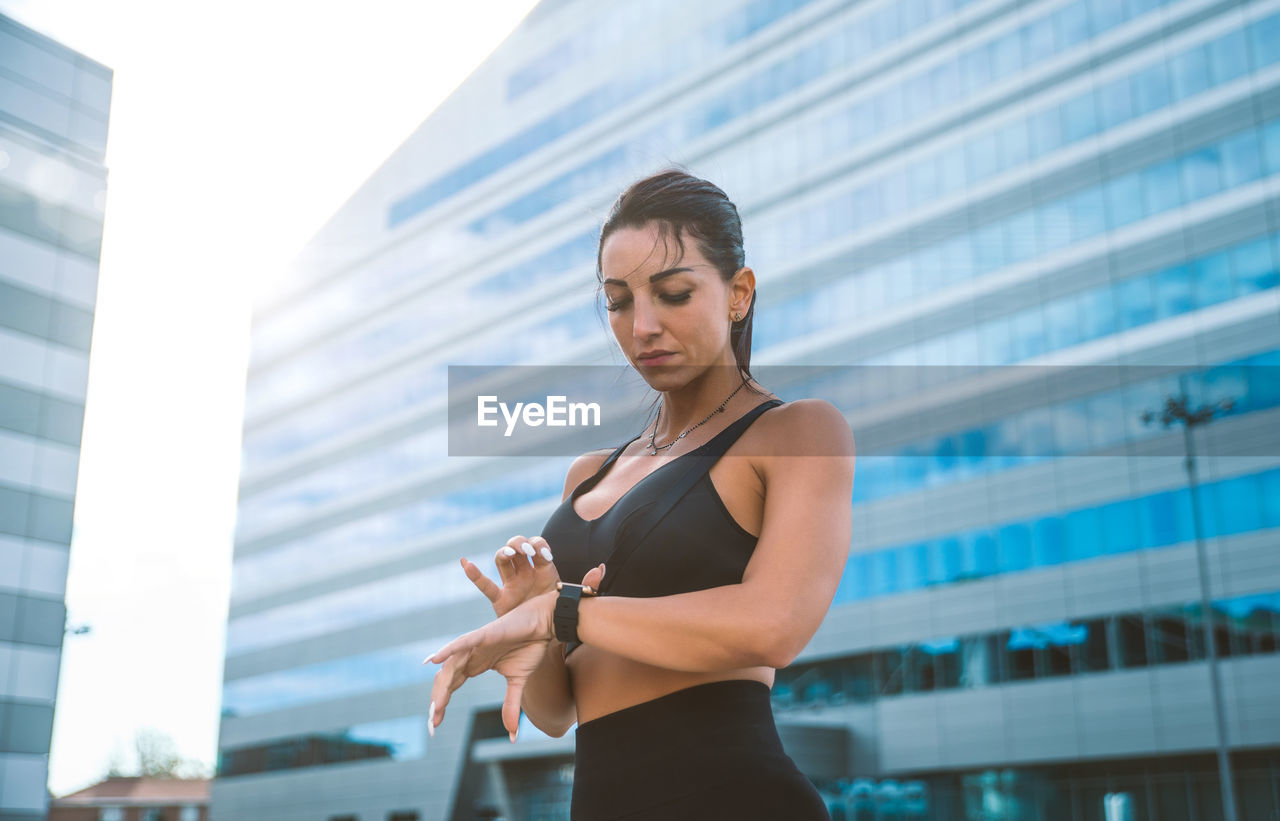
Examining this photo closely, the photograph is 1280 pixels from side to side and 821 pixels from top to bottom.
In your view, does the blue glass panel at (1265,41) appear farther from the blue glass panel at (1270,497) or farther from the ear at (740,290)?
the ear at (740,290)

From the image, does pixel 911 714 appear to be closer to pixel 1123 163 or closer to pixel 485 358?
pixel 1123 163

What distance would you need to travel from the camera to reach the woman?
1263 mm

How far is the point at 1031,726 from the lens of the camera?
2464 cm

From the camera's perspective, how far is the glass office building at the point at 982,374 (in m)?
23.3

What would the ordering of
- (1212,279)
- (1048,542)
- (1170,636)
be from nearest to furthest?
1. (1170,636)
2. (1212,279)
3. (1048,542)

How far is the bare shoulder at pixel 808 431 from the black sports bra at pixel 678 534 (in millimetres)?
45

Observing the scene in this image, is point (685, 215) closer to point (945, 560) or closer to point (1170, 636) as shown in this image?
point (1170, 636)

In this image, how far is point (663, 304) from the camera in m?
1.47

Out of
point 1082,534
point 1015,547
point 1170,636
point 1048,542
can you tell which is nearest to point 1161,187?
point 1082,534

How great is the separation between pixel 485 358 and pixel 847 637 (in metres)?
18.3

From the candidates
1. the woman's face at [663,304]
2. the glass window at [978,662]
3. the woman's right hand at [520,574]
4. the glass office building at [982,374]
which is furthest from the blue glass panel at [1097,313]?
the woman's right hand at [520,574]

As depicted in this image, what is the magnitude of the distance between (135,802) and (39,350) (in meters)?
33.5

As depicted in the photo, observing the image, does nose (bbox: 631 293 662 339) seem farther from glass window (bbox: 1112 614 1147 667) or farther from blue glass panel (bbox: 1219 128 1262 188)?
blue glass panel (bbox: 1219 128 1262 188)

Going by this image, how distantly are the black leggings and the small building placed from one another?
176ft
